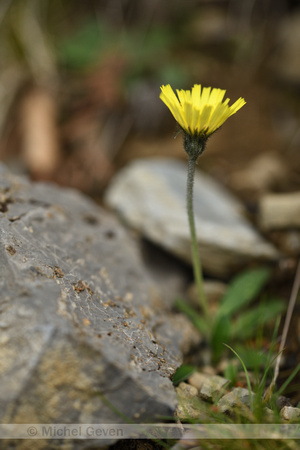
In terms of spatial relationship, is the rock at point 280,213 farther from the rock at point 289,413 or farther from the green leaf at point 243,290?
the rock at point 289,413

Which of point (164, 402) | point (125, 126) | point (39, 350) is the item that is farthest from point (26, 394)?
point (125, 126)

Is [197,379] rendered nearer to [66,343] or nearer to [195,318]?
[195,318]

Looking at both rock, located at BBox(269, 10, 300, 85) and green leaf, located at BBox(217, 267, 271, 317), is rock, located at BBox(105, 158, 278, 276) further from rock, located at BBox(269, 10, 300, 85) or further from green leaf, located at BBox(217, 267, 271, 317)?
rock, located at BBox(269, 10, 300, 85)

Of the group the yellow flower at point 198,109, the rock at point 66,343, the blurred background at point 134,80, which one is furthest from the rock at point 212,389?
the blurred background at point 134,80

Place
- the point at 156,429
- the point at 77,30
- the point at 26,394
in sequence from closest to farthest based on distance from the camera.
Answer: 1. the point at 26,394
2. the point at 156,429
3. the point at 77,30

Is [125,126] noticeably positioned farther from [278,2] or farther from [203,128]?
[203,128]

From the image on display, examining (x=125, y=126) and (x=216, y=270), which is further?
(x=125, y=126)
